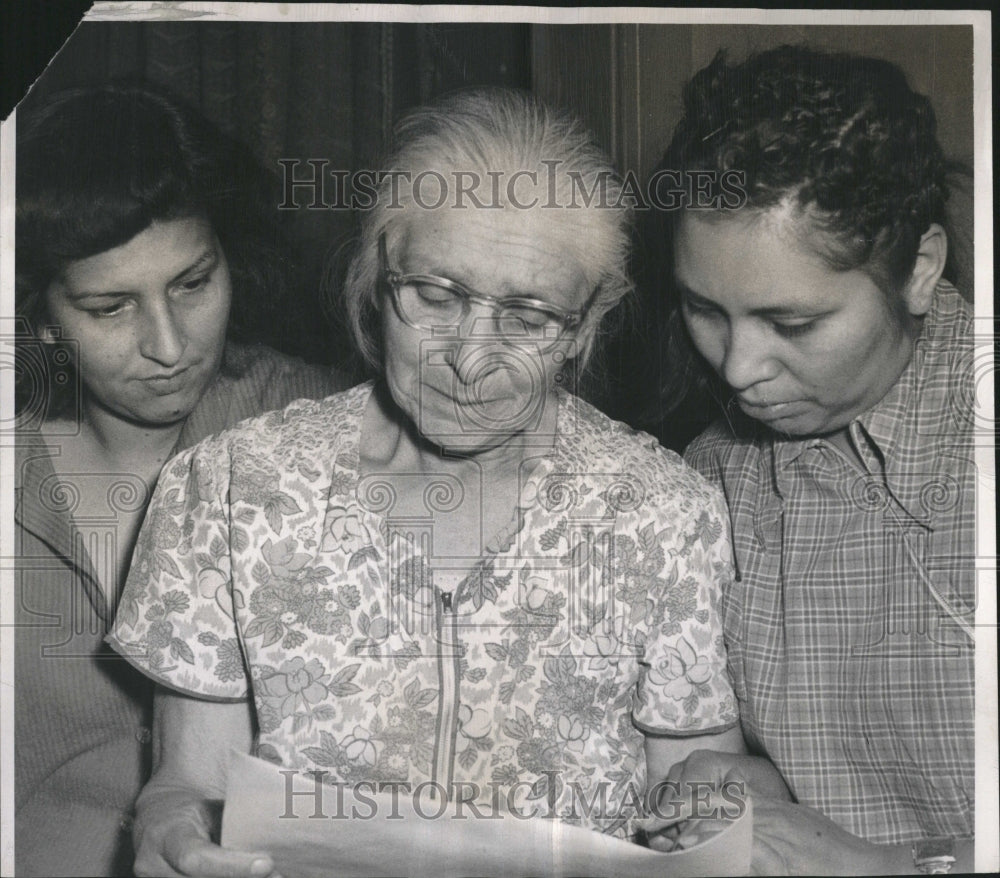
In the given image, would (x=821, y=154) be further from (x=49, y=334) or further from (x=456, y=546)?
(x=49, y=334)

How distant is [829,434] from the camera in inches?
77.1

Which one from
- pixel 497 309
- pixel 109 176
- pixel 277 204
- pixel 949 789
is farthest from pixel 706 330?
pixel 109 176

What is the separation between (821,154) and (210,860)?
1.44 meters

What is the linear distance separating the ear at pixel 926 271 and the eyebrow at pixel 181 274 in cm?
112

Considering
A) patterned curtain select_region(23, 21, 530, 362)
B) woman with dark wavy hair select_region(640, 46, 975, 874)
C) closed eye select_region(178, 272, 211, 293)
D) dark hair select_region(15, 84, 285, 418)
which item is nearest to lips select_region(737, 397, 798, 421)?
woman with dark wavy hair select_region(640, 46, 975, 874)

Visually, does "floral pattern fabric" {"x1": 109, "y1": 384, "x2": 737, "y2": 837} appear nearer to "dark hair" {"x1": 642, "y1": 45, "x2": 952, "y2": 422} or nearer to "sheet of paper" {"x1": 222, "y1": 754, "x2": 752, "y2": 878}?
"sheet of paper" {"x1": 222, "y1": 754, "x2": 752, "y2": 878}

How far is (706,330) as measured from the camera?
6.32 ft

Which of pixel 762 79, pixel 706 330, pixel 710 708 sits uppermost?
pixel 762 79

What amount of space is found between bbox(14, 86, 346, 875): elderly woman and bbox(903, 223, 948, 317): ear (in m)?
0.95

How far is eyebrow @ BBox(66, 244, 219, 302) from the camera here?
189cm

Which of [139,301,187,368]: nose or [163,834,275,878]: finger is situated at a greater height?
[139,301,187,368]: nose

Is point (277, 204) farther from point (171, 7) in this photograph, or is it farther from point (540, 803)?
point (540, 803)

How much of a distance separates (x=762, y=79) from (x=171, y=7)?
98cm

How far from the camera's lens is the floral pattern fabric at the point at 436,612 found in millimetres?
1866
